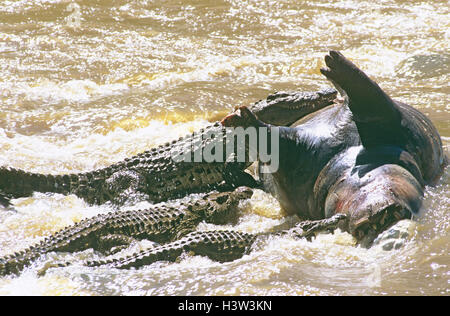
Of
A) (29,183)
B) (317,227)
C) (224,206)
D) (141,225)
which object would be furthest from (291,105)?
(29,183)

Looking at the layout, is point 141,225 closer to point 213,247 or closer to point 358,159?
point 213,247

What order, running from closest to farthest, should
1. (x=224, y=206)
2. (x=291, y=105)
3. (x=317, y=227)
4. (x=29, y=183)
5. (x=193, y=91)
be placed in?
(x=317, y=227)
(x=224, y=206)
(x=29, y=183)
(x=291, y=105)
(x=193, y=91)

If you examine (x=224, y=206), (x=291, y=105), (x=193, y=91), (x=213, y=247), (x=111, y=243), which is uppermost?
(x=291, y=105)

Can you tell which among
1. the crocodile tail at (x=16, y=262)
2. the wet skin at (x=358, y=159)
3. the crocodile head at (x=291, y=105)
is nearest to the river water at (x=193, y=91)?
the crocodile tail at (x=16, y=262)

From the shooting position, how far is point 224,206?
582cm

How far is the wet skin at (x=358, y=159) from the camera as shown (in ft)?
14.3

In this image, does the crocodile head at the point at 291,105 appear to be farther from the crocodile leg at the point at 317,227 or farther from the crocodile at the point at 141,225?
the crocodile leg at the point at 317,227

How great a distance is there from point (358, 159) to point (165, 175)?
2.56 metres

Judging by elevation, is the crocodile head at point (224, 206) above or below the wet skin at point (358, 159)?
below

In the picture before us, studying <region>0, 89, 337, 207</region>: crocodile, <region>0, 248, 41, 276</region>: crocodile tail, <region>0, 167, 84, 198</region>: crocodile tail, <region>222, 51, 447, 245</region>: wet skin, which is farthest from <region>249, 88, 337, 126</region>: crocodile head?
<region>0, 248, 41, 276</region>: crocodile tail

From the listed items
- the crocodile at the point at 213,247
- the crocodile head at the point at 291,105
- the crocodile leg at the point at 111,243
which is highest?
the crocodile head at the point at 291,105

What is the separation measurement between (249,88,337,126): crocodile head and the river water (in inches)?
38.8

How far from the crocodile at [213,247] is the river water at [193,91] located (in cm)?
8
